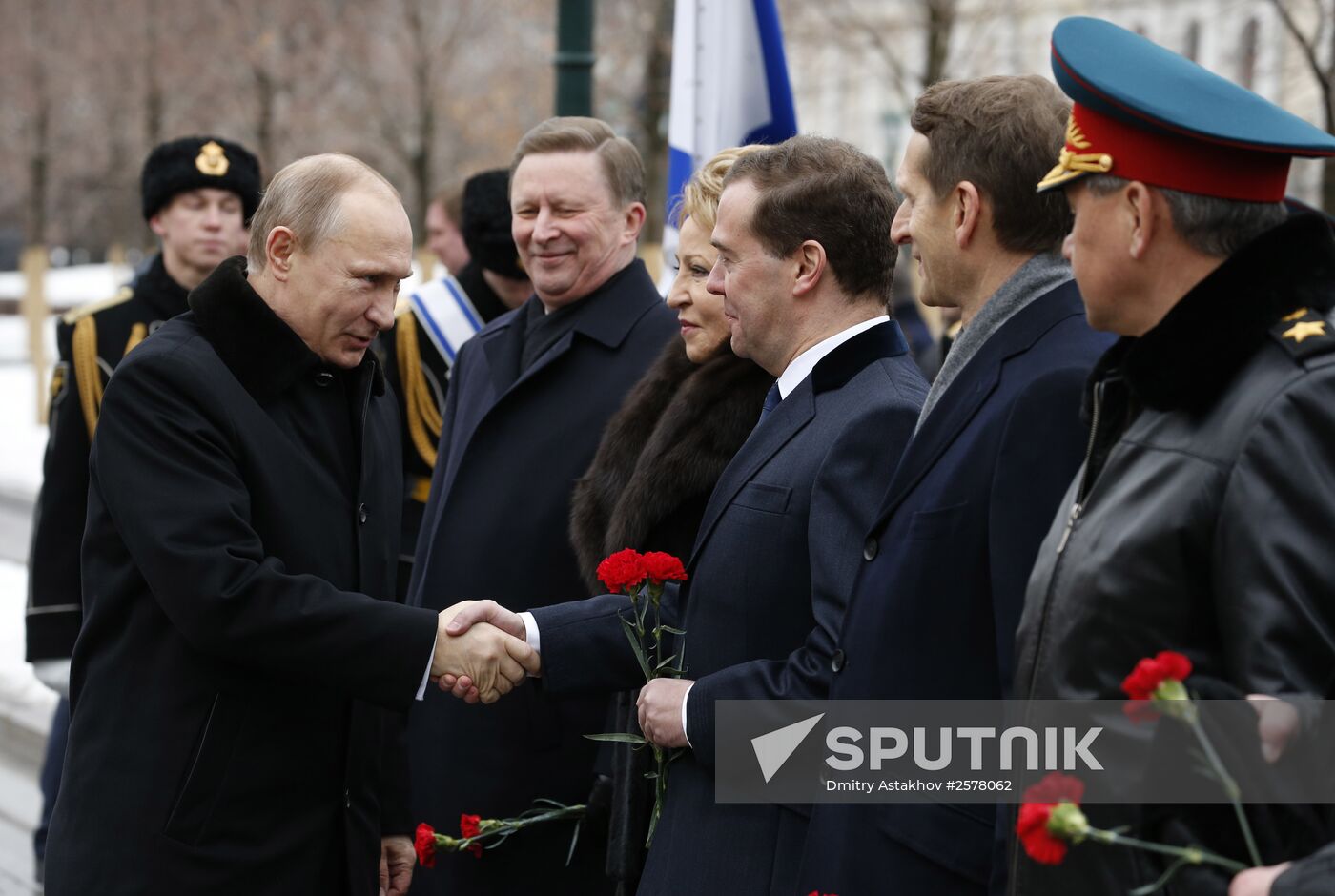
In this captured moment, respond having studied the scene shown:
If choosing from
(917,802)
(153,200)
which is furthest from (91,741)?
(153,200)

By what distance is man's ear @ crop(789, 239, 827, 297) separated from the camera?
3.09 m

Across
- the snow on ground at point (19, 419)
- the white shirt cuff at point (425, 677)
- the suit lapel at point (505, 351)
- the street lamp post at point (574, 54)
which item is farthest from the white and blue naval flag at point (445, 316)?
the snow on ground at point (19, 419)

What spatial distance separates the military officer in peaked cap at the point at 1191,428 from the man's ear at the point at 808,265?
0.79 m

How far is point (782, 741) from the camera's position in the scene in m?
2.89

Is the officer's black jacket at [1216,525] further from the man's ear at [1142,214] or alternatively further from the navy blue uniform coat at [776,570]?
the navy blue uniform coat at [776,570]

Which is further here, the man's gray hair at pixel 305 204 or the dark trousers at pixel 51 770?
the dark trousers at pixel 51 770

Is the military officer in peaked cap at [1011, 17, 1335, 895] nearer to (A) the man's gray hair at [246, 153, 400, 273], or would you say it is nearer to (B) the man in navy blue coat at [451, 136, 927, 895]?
(B) the man in navy blue coat at [451, 136, 927, 895]

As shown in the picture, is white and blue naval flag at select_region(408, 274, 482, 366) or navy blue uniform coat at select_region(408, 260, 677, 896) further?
white and blue naval flag at select_region(408, 274, 482, 366)

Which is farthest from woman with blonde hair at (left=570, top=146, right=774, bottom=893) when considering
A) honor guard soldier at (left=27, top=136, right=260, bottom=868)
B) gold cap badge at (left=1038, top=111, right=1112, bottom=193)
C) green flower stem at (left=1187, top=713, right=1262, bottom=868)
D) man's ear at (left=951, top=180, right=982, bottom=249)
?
honor guard soldier at (left=27, top=136, right=260, bottom=868)

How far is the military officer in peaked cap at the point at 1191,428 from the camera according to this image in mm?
1974

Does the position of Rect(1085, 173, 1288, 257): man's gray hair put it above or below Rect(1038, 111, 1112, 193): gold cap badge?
below

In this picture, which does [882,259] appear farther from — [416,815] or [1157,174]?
[416,815]

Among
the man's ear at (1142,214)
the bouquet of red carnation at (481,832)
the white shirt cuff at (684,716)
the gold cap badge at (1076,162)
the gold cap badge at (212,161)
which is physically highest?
the gold cap badge at (1076,162)

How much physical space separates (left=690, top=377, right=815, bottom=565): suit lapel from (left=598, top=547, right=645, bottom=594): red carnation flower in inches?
6.0
